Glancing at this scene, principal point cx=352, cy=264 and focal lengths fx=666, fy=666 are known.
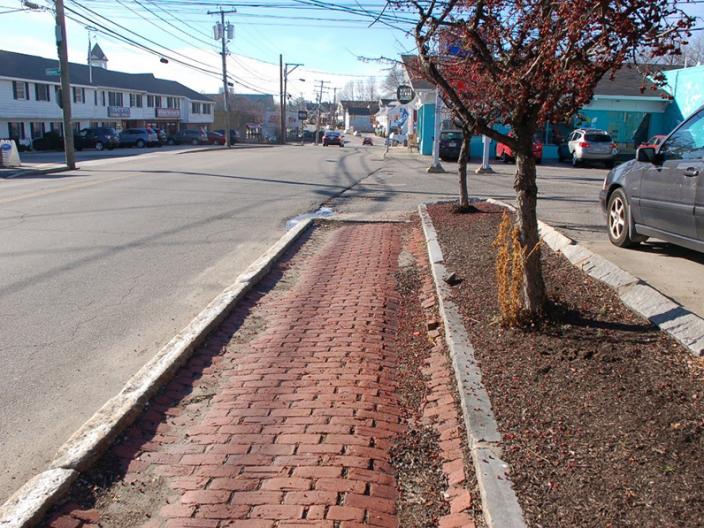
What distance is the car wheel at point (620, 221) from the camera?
842 cm

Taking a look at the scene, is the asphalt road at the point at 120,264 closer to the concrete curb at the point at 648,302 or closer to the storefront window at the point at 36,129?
the concrete curb at the point at 648,302

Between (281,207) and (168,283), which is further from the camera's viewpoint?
(281,207)

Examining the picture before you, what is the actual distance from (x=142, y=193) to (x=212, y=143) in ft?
168

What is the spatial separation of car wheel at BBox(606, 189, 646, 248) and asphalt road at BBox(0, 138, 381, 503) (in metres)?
4.98

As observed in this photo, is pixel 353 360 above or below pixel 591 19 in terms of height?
below

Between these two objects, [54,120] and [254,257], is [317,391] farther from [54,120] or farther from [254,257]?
[54,120]

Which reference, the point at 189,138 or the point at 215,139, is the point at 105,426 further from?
the point at 215,139

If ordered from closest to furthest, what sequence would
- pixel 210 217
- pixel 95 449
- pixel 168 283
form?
pixel 95 449, pixel 168 283, pixel 210 217

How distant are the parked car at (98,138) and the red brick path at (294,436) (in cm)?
4733

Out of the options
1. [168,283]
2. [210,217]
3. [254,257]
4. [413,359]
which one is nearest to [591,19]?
[413,359]

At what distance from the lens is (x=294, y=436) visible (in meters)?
4.14

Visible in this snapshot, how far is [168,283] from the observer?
8.05 metres

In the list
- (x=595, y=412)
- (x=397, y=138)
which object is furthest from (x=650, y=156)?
(x=397, y=138)

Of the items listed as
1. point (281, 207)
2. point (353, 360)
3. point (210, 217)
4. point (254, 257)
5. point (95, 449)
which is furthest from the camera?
point (281, 207)
